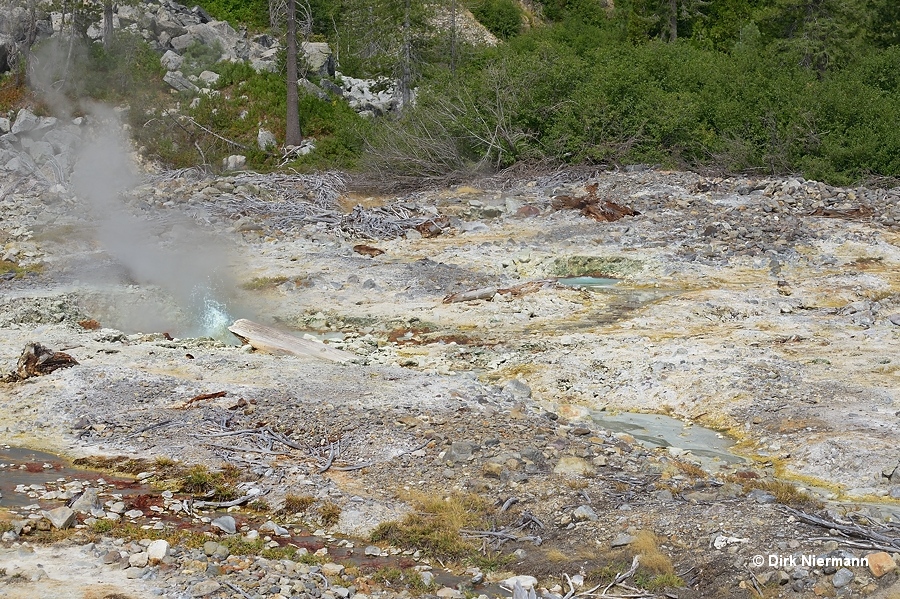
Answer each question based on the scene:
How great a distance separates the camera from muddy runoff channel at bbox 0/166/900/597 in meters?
6.84

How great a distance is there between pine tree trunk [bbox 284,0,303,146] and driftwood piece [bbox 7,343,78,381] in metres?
14.0

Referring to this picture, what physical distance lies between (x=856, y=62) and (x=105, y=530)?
2307 cm

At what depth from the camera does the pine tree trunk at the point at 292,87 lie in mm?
→ 22656

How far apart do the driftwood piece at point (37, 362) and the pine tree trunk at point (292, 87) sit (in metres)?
14.0

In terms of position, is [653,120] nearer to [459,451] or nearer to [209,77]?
[209,77]

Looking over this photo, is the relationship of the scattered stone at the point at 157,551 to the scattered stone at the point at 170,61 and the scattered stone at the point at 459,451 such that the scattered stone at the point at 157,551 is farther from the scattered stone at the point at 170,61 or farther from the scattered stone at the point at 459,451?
the scattered stone at the point at 170,61

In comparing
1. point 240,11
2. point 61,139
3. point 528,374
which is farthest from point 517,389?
point 240,11

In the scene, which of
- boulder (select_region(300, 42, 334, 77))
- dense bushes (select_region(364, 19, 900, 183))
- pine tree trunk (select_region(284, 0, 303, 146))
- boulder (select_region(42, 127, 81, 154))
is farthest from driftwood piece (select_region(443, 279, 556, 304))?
boulder (select_region(300, 42, 334, 77))

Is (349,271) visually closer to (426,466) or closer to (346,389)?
(346,389)

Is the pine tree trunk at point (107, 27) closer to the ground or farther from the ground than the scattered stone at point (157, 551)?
farther from the ground

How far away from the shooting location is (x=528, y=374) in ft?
32.5

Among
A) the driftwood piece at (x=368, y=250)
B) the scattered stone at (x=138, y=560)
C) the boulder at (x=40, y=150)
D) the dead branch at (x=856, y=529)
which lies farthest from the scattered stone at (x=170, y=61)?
the dead branch at (x=856, y=529)

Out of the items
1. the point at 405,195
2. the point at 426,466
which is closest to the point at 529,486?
the point at 426,466

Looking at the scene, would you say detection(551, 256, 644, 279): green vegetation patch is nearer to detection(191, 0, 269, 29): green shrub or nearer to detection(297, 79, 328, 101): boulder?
detection(297, 79, 328, 101): boulder
